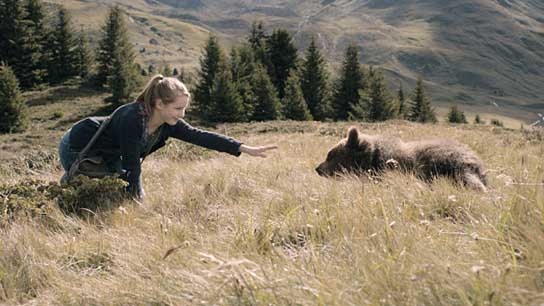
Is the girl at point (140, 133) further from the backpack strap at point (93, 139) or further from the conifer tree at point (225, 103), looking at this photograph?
the conifer tree at point (225, 103)

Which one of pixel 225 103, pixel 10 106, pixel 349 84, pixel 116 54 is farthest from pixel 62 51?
pixel 349 84

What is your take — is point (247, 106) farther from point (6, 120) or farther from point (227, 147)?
point (227, 147)

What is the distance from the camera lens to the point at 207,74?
3950 centimetres

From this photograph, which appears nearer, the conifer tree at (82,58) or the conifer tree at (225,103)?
the conifer tree at (225,103)

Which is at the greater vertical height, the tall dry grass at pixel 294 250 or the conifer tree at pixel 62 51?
the tall dry grass at pixel 294 250

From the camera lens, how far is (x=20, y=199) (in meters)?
4.73

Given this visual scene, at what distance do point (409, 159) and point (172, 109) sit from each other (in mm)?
2962

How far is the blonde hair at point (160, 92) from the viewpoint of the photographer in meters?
5.47

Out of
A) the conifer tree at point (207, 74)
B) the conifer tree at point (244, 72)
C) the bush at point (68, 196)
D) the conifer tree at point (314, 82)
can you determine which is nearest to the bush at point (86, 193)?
the bush at point (68, 196)

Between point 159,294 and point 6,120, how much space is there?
100ft

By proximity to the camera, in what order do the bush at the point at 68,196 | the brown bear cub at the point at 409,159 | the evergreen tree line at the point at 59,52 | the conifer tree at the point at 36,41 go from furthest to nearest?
the conifer tree at the point at 36,41 → the evergreen tree line at the point at 59,52 → the brown bear cub at the point at 409,159 → the bush at the point at 68,196

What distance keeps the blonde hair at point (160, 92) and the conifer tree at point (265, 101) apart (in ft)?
102

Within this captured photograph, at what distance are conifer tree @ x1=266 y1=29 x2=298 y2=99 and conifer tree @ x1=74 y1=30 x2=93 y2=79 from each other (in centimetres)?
1691

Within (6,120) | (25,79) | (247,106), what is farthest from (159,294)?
(25,79)
